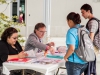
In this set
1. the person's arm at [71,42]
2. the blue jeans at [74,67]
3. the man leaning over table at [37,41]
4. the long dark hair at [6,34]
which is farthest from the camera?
the man leaning over table at [37,41]

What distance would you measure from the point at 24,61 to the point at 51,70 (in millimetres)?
399

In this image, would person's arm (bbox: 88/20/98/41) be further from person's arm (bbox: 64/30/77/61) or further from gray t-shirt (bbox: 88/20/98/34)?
person's arm (bbox: 64/30/77/61)

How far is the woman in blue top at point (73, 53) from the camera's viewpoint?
2836 millimetres

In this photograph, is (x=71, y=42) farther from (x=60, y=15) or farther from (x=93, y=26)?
(x=60, y=15)

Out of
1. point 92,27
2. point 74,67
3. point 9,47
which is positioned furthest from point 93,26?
point 9,47

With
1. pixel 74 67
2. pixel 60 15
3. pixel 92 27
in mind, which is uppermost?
pixel 60 15

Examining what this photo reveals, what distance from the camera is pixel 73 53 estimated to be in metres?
2.90

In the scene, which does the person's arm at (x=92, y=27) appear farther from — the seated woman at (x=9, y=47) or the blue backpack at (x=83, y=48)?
the seated woman at (x=9, y=47)

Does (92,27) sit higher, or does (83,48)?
(92,27)

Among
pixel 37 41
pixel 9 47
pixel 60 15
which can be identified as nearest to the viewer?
pixel 9 47

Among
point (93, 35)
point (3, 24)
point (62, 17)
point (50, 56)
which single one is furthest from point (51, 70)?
point (62, 17)

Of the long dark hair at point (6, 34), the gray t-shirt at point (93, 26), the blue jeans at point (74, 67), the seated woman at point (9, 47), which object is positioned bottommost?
the blue jeans at point (74, 67)

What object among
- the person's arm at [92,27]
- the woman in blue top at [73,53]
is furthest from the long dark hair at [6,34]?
the person's arm at [92,27]

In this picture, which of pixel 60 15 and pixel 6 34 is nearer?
pixel 6 34
